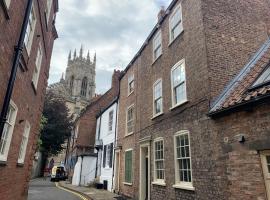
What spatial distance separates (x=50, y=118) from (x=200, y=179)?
31475mm

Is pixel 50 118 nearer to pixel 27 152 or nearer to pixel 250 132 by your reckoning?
pixel 27 152

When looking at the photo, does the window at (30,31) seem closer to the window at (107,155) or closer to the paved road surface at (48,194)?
the paved road surface at (48,194)

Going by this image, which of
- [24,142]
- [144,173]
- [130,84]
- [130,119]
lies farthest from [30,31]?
[130,84]

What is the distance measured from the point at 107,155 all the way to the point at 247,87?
52.4ft

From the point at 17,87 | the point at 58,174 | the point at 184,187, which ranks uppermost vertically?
the point at 17,87

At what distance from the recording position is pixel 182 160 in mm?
9836

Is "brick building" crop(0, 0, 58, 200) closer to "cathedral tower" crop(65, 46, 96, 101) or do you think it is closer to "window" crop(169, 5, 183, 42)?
"window" crop(169, 5, 183, 42)

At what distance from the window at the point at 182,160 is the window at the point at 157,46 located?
225 inches

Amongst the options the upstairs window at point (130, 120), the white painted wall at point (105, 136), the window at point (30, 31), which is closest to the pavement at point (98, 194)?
the white painted wall at point (105, 136)

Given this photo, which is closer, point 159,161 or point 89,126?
point 159,161

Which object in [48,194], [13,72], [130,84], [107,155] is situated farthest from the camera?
[107,155]

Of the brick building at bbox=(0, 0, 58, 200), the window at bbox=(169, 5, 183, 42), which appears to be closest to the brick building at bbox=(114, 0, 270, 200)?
the window at bbox=(169, 5, 183, 42)

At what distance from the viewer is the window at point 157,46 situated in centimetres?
1397

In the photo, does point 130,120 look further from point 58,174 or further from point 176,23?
point 58,174
